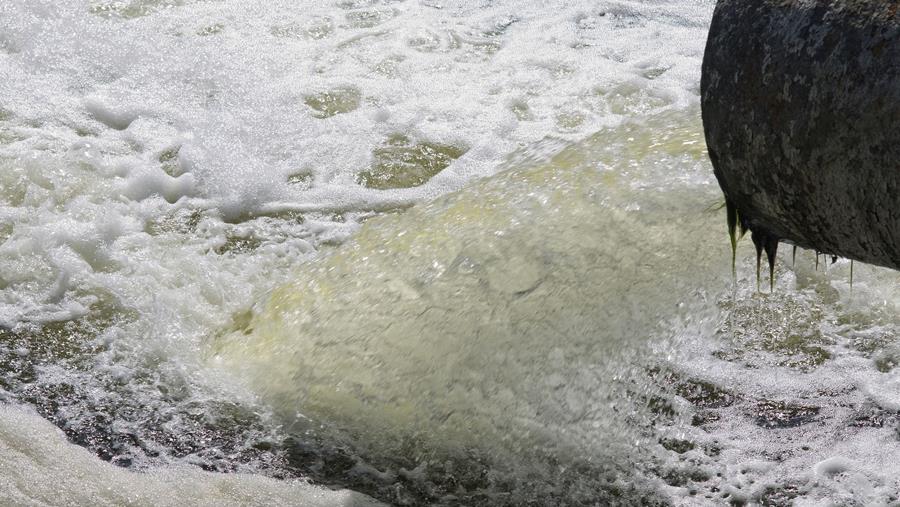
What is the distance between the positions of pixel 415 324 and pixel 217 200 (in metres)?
1.43

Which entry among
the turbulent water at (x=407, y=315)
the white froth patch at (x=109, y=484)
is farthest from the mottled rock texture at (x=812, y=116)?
the white froth patch at (x=109, y=484)

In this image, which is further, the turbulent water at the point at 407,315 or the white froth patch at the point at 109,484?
the turbulent water at the point at 407,315

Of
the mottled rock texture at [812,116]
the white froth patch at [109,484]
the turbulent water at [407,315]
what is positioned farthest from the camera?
the turbulent water at [407,315]

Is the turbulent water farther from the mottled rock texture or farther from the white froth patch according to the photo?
the mottled rock texture

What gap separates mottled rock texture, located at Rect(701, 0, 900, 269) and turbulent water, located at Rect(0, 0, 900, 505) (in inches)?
50.6

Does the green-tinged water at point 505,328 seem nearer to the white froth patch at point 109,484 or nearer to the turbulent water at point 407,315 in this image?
the turbulent water at point 407,315

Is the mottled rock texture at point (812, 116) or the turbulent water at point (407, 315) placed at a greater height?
the mottled rock texture at point (812, 116)

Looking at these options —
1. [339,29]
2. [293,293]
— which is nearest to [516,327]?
[293,293]

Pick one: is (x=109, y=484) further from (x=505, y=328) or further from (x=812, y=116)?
(x=812, y=116)

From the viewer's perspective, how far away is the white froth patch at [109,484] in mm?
2826

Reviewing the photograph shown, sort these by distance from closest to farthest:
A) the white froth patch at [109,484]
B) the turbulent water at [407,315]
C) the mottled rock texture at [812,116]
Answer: the mottled rock texture at [812,116] → the white froth patch at [109,484] → the turbulent water at [407,315]

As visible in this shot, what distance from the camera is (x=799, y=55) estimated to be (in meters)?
1.84

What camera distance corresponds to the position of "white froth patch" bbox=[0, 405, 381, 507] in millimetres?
2826

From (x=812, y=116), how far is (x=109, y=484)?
2109 mm
